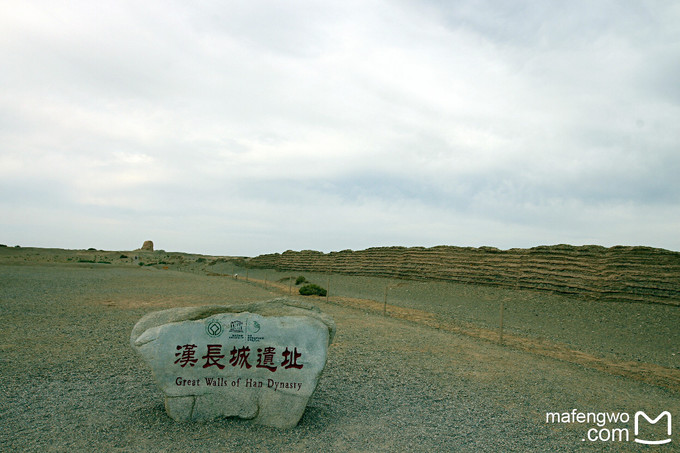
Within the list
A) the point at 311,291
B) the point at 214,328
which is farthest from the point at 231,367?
the point at 311,291

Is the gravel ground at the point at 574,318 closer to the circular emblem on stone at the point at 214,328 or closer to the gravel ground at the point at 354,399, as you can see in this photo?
the gravel ground at the point at 354,399

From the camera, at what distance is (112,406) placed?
614 centimetres

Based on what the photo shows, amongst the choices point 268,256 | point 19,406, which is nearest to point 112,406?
point 19,406

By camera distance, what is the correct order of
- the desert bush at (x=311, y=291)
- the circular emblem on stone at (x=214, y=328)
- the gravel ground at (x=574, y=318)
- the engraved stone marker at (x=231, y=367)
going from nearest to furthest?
1. the engraved stone marker at (x=231, y=367)
2. the circular emblem on stone at (x=214, y=328)
3. the gravel ground at (x=574, y=318)
4. the desert bush at (x=311, y=291)

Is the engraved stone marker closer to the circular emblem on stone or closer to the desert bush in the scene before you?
the circular emblem on stone

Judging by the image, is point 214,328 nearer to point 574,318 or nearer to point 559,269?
point 574,318

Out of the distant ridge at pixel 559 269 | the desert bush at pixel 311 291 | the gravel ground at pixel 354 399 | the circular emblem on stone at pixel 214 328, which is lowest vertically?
the gravel ground at pixel 354 399

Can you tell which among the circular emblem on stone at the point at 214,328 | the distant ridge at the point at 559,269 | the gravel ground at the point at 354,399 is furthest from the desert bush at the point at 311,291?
the circular emblem on stone at the point at 214,328

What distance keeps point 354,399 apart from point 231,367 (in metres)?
2.28

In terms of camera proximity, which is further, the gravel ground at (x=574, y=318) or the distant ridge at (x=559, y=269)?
the distant ridge at (x=559, y=269)

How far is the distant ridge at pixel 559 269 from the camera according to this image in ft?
61.9

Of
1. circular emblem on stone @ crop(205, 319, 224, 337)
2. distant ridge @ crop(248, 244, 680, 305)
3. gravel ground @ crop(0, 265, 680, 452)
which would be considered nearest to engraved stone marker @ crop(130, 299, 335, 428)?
circular emblem on stone @ crop(205, 319, 224, 337)

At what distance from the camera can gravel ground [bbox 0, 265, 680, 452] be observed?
5277mm

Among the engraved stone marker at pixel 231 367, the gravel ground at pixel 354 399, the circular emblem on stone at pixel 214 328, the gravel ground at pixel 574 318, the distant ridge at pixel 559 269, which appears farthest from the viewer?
the distant ridge at pixel 559 269
